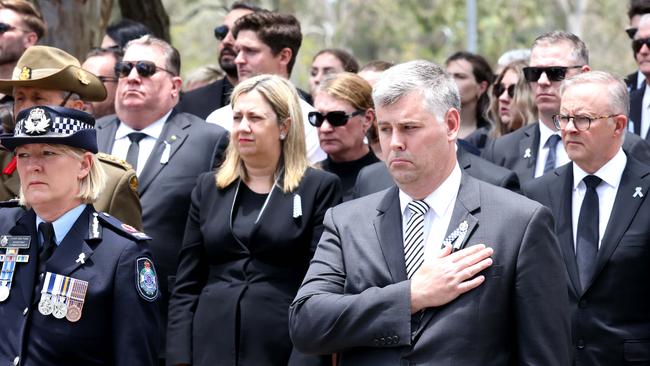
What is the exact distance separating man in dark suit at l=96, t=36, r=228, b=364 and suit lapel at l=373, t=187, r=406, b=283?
2.61 m

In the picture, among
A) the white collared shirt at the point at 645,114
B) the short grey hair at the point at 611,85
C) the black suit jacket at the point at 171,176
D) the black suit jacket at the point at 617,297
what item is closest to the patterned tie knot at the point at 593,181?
the black suit jacket at the point at 617,297

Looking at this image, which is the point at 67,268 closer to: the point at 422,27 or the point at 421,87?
the point at 421,87

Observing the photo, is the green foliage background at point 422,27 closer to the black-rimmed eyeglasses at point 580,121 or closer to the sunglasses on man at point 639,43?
the sunglasses on man at point 639,43

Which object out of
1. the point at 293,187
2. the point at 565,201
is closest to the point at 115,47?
the point at 293,187

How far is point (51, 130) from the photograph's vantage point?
201 inches

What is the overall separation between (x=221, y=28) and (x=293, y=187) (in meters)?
3.79

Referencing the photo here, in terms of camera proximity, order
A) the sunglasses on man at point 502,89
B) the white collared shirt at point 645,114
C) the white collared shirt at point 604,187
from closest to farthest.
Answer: the white collared shirt at point 604,187 → the white collared shirt at point 645,114 → the sunglasses on man at point 502,89

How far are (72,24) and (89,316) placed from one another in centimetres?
651

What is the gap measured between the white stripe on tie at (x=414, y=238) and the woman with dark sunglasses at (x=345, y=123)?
297cm

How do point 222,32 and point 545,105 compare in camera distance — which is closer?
point 545,105

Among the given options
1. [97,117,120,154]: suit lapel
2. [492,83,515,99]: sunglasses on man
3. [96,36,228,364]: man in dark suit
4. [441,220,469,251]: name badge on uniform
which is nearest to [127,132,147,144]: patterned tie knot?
[96,36,228,364]: man in dark suit

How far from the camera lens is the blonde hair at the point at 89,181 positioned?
511 centimetres

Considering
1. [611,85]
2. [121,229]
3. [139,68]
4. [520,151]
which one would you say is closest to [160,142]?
[139,68]

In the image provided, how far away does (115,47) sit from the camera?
9.44m
